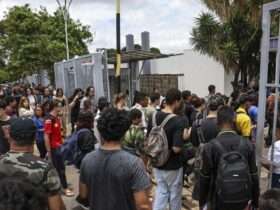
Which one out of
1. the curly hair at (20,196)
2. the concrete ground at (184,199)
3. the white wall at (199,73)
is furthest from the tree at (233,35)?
the curly hair at (20,196)

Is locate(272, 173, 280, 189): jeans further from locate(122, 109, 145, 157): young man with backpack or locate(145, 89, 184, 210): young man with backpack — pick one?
locate(122, 109, 145, 157): young man with backpack

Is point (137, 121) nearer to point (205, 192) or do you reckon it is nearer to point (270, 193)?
point (205, 192)

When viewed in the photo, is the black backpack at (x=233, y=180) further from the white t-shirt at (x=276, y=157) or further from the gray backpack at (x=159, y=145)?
the gray backpack at (x=159, y=145)

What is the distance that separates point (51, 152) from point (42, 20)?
2458 centimetres

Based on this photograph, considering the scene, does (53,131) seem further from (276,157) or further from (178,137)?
(276,157)

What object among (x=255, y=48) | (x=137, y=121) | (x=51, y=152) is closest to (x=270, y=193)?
(x=137, y=121)

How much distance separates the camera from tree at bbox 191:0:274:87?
17077 millimetres

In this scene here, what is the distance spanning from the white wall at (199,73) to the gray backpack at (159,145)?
50.7 feet

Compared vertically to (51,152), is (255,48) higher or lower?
higher

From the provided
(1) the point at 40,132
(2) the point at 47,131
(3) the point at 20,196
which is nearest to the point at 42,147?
(1) the point at 40,132

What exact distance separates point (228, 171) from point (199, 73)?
18.1 m

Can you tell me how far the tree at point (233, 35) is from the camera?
1708cm

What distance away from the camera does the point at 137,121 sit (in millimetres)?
5742

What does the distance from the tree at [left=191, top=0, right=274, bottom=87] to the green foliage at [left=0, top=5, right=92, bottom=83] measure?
12030mm
